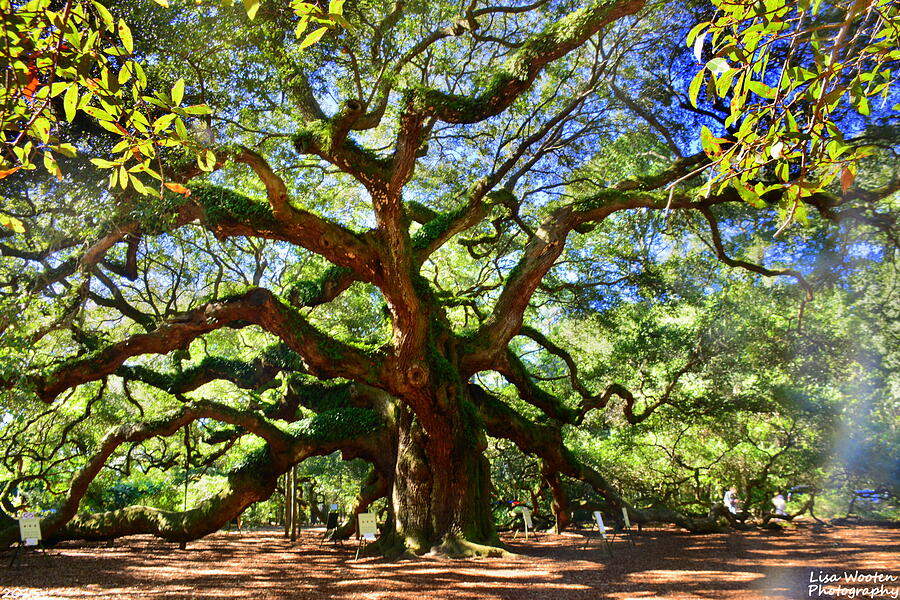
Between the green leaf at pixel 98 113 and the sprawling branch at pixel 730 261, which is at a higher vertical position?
the sprawling branch at pixel 730 261

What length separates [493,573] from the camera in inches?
→ 221

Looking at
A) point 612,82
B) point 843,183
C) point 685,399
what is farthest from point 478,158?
point 843,183

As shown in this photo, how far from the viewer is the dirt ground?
4.58 m

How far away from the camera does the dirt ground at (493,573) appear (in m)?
4.58

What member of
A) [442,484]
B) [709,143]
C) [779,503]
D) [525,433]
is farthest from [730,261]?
[709,143]

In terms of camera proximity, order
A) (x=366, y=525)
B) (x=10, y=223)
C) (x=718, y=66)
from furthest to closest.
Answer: (x=366, y=525), (x=10, y=223), (x=718, y=66)

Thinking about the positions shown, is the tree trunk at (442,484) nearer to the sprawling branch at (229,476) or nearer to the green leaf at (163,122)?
the sprawling branch at (229,476)

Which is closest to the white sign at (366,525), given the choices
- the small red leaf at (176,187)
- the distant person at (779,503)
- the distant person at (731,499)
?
the small red leaf at (176,187)

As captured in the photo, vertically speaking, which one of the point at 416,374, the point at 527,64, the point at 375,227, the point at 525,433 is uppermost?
the point at 527,64

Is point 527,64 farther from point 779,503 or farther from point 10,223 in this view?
point 779,503

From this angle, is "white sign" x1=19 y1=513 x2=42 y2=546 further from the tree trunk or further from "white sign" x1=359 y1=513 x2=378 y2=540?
the tree trunk

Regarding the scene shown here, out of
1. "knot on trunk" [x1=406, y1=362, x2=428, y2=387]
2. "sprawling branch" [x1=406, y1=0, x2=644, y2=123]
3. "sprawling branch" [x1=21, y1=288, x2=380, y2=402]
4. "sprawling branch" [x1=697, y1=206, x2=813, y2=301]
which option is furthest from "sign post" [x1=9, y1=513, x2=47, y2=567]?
"sprawling branch" [x1=697, y1=206, x2=813, y2=301]

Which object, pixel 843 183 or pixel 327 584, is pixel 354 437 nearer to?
pixel 327 584

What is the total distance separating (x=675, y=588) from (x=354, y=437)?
549 cm
